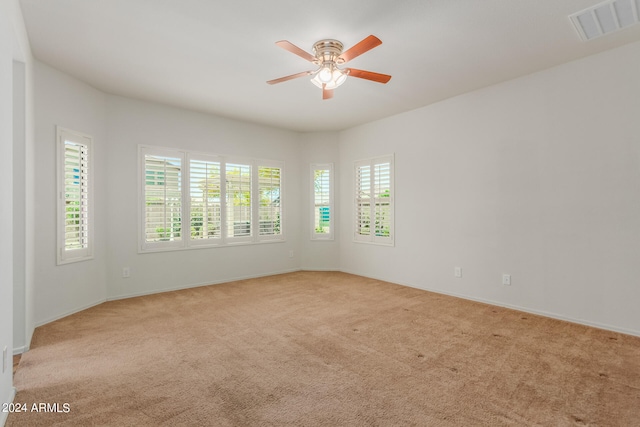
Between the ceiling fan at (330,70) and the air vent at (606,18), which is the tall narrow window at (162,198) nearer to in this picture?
the ceiling fan at (330,70)

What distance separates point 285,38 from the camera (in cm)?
299

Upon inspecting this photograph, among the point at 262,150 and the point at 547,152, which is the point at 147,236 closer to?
the point at 262,150

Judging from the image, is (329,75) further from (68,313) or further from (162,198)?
(68,313)

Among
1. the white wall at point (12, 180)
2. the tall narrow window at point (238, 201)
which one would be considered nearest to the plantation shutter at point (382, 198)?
the tall narrow window at point (238, 201)

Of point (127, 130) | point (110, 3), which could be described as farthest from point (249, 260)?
point (110, 3)

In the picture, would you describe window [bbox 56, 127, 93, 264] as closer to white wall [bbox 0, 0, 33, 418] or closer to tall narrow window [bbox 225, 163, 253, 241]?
white wall [bbox 0, 0, 33, 418]

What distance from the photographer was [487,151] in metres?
4.29

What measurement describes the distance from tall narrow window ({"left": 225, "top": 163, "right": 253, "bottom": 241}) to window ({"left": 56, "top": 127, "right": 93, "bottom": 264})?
2.00 metres

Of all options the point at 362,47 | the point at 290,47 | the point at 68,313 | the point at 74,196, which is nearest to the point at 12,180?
the point at 74,196

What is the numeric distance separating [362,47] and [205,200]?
368 cm

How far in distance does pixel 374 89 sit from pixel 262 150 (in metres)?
2.58

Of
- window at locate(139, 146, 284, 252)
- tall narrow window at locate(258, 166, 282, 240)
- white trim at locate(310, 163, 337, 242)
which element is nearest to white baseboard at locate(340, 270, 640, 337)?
white trim at locate(310, 163, 337, 242)

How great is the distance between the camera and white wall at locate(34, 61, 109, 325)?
3.51 meters

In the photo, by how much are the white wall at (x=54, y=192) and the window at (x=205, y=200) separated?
0.56 m
